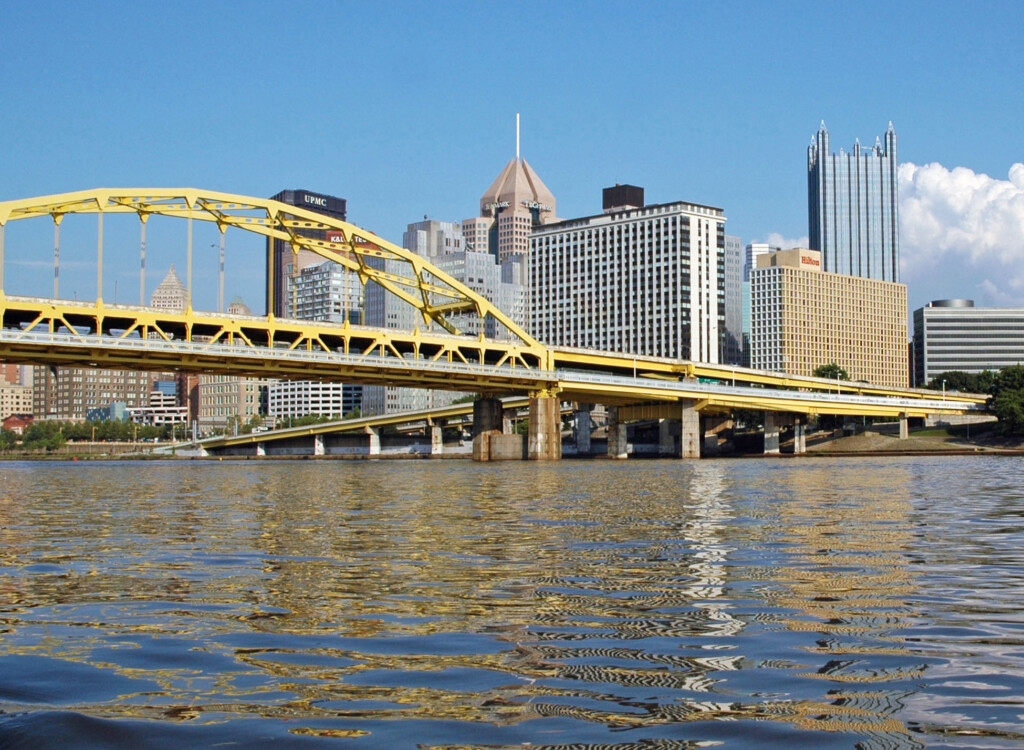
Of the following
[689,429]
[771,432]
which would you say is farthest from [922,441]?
[689,429]

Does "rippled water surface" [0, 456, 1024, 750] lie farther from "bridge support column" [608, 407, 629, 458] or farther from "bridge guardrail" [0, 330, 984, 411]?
"bridge support column" [608, 407, 629, 458]

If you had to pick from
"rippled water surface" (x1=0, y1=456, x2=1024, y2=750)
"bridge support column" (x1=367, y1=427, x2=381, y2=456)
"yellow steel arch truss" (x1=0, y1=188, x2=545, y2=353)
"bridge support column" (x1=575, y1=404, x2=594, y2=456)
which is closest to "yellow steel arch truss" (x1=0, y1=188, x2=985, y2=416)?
"yellow steel arch truss" (x1=0, y1=188, x2=545, y2=353)

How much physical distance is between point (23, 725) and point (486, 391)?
122277 mm

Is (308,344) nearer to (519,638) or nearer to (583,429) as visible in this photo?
(583,429)

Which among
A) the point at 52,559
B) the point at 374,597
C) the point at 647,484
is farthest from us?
the point at 647,484

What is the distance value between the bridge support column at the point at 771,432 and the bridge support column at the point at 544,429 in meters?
35.8

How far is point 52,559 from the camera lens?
20.6 m

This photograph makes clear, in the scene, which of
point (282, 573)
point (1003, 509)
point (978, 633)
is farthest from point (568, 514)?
point (978, 633)

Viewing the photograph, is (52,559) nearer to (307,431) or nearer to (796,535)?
(796,535)

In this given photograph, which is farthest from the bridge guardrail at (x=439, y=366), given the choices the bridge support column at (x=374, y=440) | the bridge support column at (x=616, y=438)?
the bridge support column at (x=374, y=440)

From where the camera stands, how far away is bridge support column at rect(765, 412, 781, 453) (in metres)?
149

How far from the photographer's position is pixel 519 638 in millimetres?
11977

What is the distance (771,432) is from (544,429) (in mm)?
38776

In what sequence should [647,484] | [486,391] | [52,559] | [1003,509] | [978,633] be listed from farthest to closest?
[486,391] < [647,484] < [1003,509] < [52,559] < [978,633]
